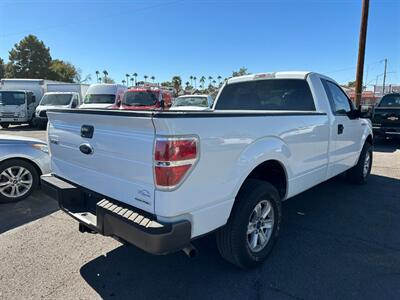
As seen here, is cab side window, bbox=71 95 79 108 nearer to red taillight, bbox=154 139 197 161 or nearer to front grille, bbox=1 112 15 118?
front grille, bbox=1 112 15 118

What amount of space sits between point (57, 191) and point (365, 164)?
17.7 feet

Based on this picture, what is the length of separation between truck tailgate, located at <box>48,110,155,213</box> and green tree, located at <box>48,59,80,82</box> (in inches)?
2401

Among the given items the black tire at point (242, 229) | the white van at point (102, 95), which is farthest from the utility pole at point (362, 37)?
the black tire at point (242, 229)

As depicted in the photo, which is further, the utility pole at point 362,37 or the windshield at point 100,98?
the windshield at point 100,98

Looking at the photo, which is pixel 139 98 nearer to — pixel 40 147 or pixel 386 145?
pixel 40 147

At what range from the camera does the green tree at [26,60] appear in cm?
5478

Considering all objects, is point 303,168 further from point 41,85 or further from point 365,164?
point 41,85

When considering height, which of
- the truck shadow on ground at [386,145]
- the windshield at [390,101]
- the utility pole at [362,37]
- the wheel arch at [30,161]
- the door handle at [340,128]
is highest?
the utility pole at [362,37]

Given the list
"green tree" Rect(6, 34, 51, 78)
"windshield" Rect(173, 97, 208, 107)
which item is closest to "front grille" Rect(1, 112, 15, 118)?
"windshield" Rect(173, 97, 208, 107)

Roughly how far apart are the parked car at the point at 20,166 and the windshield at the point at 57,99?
510 inches

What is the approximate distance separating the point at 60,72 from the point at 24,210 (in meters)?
63.7

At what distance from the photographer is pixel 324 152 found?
4.04 metres

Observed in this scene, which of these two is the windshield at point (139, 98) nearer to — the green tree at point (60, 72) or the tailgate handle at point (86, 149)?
the tailgate handle at point (86, 149)

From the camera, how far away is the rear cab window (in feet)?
13.8
